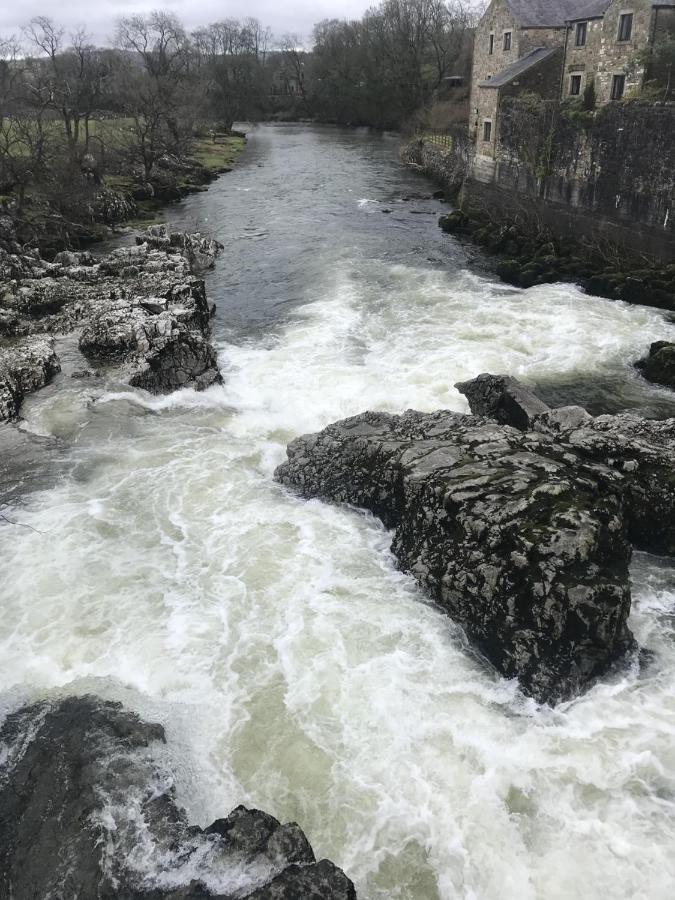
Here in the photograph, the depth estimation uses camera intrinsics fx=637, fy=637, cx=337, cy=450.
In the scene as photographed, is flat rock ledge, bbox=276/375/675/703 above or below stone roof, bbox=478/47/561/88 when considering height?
below

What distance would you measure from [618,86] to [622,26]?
2.72m

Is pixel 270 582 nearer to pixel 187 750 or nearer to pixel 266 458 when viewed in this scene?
pixel 187 750

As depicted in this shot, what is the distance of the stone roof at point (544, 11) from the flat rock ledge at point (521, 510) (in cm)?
3436

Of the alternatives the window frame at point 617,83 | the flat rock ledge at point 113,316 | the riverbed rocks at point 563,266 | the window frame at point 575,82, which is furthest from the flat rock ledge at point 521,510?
the window frame at point 575,82

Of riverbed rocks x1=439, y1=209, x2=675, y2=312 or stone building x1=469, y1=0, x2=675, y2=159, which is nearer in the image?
riverbed rocks x1=439, y1=209, x2=675, y2=312

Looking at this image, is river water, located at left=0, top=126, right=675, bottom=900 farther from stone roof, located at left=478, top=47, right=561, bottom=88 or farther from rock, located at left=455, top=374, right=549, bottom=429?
stone roof, located at left=478, top=47, right=561, bottom=88

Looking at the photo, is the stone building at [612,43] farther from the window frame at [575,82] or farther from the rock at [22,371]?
the rock at [22,371]

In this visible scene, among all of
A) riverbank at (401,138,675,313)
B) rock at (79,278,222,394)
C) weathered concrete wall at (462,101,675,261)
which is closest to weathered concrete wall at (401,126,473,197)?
riverbank at (401,138,675,313)

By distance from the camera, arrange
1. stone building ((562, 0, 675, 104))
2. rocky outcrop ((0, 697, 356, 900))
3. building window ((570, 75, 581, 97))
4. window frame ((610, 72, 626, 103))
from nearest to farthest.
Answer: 1. rocky outcrop ((0, 697, 356, 900))
2. stone building ((562, 0, 675, 104))
3. window frame ((610, 72, 626, 103))
4. building window ((570, 75, 581, 97))

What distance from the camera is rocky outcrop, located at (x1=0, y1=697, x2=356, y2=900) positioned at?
6445 millimetres

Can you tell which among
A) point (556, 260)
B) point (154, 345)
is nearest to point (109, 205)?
point (154, 345)

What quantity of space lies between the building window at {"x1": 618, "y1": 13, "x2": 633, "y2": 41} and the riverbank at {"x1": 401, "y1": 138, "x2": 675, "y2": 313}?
9.13 meters

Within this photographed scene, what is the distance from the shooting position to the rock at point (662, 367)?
18.7 m

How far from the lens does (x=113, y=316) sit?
20766 mm
